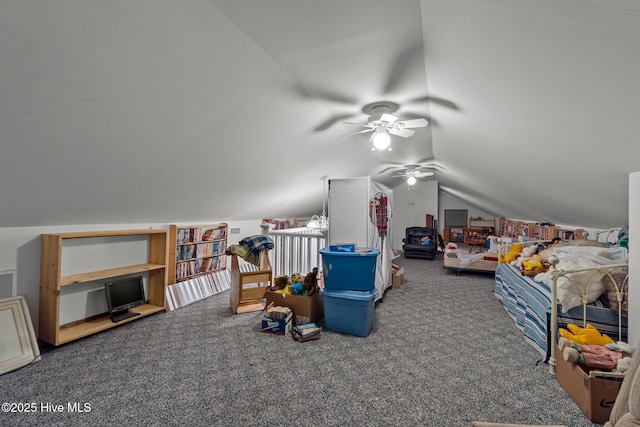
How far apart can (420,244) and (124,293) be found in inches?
275

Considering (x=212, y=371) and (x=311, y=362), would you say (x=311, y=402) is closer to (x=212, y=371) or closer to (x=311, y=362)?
(x=311, y=362)

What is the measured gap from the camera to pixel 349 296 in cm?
291

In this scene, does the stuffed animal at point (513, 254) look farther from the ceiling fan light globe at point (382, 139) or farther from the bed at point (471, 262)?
the ceiling fan light globe at point (382, 139)

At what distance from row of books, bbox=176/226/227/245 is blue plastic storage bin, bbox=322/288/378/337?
2.51 m

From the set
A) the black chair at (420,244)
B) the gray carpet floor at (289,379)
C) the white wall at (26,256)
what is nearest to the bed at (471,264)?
the black chair at (420,244)

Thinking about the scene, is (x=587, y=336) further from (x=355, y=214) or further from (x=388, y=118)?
(x=355, y=214)

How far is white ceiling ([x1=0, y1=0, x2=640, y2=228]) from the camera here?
1.33m

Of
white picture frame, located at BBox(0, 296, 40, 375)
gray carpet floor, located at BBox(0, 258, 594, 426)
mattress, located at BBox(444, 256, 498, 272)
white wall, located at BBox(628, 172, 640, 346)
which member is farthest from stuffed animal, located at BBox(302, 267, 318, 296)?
mattress, located at BBox(444, 256, 498, 272)

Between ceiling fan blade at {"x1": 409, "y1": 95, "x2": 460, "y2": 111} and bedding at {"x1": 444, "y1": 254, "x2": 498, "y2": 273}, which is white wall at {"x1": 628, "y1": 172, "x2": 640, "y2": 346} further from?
bedding at {"x1": 444, "y1": 254, "x2": 498, "y2": 273}

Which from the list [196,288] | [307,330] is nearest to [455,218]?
[307,330]

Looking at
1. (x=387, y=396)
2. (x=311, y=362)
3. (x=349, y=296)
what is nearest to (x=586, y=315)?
(x=387, y=396)

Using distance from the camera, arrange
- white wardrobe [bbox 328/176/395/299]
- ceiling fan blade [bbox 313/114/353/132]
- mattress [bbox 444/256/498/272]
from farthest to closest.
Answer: mattress [bbox 444/256/498/272] → white wardrobe [bbox 328/176/395/299] → ceiling fan blade [bbox 313/114/353/132]

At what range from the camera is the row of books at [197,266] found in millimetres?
4168

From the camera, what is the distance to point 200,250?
14.7 ft
